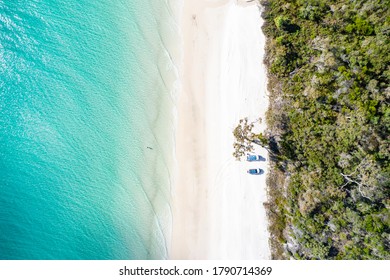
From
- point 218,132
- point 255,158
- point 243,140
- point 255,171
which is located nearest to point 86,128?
point 218,132

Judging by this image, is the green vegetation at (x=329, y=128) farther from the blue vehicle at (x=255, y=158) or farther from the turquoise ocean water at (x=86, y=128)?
the turquoise ocean water at (x=86, y=128)

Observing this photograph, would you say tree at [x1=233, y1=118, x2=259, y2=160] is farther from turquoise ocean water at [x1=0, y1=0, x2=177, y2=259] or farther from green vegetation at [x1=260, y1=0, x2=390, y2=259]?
turquoise ocean water at [x1=0, y1=0, x2=177, y2=259]

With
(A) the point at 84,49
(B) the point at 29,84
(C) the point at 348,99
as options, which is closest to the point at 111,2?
(A) the point at 84,49

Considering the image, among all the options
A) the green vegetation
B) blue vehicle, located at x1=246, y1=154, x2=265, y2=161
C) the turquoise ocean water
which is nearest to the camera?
the green vegetation

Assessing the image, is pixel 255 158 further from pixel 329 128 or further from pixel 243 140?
pixel 329 128

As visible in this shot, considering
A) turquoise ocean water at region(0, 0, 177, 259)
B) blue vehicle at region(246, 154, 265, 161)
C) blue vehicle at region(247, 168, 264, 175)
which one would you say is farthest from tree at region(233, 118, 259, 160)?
turquoise ocean water at region(0, 0, 177, 259)

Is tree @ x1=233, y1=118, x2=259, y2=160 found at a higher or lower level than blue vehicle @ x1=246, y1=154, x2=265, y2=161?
higher

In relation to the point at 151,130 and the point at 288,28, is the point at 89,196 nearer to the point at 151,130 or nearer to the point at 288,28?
the point at 151,130
